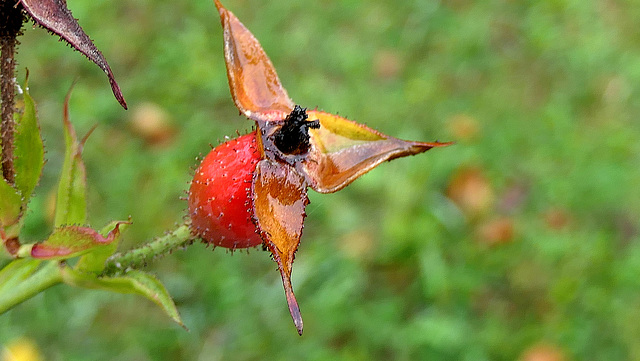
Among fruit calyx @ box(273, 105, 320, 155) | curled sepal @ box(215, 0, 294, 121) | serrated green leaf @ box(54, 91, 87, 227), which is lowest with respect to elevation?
serrated green leaf @ box(54, 91, 87, 227)

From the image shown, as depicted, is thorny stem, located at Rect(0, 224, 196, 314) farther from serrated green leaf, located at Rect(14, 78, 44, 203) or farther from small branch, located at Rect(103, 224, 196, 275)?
serrated green leaf, located at Rect(14, 78, 44, 203)

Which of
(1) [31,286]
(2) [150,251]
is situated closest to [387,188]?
(2) [150,251]

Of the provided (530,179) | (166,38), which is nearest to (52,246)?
(166,38)

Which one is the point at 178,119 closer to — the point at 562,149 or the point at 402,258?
the point at 402,258

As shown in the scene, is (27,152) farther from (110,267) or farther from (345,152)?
(345,152)

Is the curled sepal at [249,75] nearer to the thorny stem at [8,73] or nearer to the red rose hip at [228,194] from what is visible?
the red rose hip at [228,194]

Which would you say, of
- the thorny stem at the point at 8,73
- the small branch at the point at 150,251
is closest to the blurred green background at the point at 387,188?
the small branch at the point at 150,251

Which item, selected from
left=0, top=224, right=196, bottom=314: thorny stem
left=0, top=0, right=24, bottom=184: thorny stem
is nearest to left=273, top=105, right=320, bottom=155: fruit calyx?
left=0, top=224, right=196, bottom=314: thorny stem
